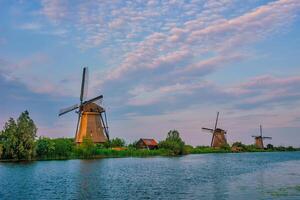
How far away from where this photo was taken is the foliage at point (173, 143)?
11931cm

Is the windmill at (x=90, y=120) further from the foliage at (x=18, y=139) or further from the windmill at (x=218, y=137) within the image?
the windmill at (x=218, y=137)

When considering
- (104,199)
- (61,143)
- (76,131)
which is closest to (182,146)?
(76,131)

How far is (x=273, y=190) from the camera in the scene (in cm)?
3094

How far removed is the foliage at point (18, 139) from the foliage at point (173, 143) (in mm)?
54166

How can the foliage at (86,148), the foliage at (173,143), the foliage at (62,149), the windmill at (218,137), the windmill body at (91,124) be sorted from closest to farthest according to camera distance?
the foliage at (62,149) < the foliage at (86,148) < the windmill body at (91,124) < the foliage at (173,143) < the windmill at (218,137)

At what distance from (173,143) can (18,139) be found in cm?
5830

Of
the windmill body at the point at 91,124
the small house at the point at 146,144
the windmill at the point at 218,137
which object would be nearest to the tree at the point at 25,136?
the windmill body at the point at 91,124

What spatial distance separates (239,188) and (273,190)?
2802 mm

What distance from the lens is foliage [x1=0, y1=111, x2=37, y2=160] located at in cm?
6950

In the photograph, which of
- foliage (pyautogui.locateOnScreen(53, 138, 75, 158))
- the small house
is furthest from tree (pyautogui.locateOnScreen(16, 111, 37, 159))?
the small house

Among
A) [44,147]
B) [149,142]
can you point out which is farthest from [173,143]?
[44,147]

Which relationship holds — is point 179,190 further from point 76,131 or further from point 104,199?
point 76,131

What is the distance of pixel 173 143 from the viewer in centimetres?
11950

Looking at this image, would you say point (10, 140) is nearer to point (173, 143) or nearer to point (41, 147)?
point (41, 147)
